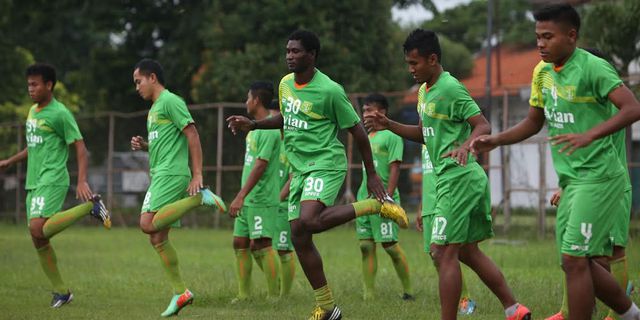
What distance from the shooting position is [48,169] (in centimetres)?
1107

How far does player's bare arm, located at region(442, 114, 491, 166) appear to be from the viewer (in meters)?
7.22

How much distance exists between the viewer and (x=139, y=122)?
1104 inches

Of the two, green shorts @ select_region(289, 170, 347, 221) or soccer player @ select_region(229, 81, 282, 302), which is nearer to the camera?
green shorts @ select_region(289, 170, 347, 221)

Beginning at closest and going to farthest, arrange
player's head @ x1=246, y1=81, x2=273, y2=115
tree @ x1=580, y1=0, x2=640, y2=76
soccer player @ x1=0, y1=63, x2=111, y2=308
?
soccer player @ x1=0, y1=63, x2=111, y2=308, player's head @ x1=246, y1=81, x2=273, y2=115, tree @ x1=580, y1=0, x2=640, y2=76

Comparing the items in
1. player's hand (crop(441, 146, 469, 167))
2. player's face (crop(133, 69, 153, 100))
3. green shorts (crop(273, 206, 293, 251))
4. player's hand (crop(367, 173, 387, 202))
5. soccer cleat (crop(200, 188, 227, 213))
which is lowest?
green shorts (crop(273, 206, 293, 251))

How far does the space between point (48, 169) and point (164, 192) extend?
1755 millimetres

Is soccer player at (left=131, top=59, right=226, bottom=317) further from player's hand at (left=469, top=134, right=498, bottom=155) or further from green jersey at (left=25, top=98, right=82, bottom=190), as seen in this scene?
player's hand at (left=469, top=134, right=498, bottom=155)

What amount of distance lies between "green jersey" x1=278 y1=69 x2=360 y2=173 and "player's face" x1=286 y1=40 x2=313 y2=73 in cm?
16

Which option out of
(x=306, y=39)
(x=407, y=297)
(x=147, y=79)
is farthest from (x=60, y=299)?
(x=306, y=39)

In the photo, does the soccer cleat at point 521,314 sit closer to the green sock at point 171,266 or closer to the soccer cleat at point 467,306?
the soccer cleat at point 467,306

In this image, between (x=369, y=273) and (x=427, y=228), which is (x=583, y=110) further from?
(x=369, y=273)

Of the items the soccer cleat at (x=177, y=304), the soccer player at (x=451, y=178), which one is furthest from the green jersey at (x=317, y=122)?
the soccer cleat at (x=177, y=304)

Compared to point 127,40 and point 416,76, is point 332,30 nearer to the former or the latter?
point 127,40

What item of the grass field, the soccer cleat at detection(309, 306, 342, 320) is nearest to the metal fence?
the grass field
